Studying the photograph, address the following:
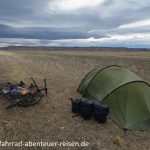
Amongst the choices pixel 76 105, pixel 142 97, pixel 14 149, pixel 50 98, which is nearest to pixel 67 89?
pixel 50 98

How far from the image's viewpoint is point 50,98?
44.2 feet

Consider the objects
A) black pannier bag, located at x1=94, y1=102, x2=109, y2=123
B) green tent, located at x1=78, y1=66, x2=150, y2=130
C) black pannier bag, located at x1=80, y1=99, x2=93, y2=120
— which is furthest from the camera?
green tent, located at x1=78, y1=66, x2=150, y2=130

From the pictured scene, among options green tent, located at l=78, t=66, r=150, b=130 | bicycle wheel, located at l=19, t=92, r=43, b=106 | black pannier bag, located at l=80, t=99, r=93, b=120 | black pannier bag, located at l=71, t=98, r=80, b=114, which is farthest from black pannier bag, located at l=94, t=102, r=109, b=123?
bicycle wheel, located at l=19, t=92, r=43, b=106

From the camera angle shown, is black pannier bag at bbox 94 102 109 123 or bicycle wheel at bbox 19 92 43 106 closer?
black pannier bag at bbox 94 102 109 123

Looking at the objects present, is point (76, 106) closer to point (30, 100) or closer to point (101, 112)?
point (101, 112)

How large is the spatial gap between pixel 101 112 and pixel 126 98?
5.86 feet

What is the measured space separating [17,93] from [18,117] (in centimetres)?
147

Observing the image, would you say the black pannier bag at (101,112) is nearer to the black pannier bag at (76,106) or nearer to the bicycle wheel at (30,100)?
the black pannier bag at (76,106)

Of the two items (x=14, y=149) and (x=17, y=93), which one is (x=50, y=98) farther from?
(x=14, y=149)

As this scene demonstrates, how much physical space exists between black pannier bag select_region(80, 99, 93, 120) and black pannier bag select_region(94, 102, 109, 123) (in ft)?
0.78

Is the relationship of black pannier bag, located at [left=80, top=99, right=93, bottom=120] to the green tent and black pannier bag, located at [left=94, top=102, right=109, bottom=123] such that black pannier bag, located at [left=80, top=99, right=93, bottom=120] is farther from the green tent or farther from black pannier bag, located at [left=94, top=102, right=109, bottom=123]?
the green tent

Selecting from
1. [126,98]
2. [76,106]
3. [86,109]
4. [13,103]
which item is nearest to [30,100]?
[13,103]

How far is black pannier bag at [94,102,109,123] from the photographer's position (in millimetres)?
10734

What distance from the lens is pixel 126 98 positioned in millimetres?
11781
